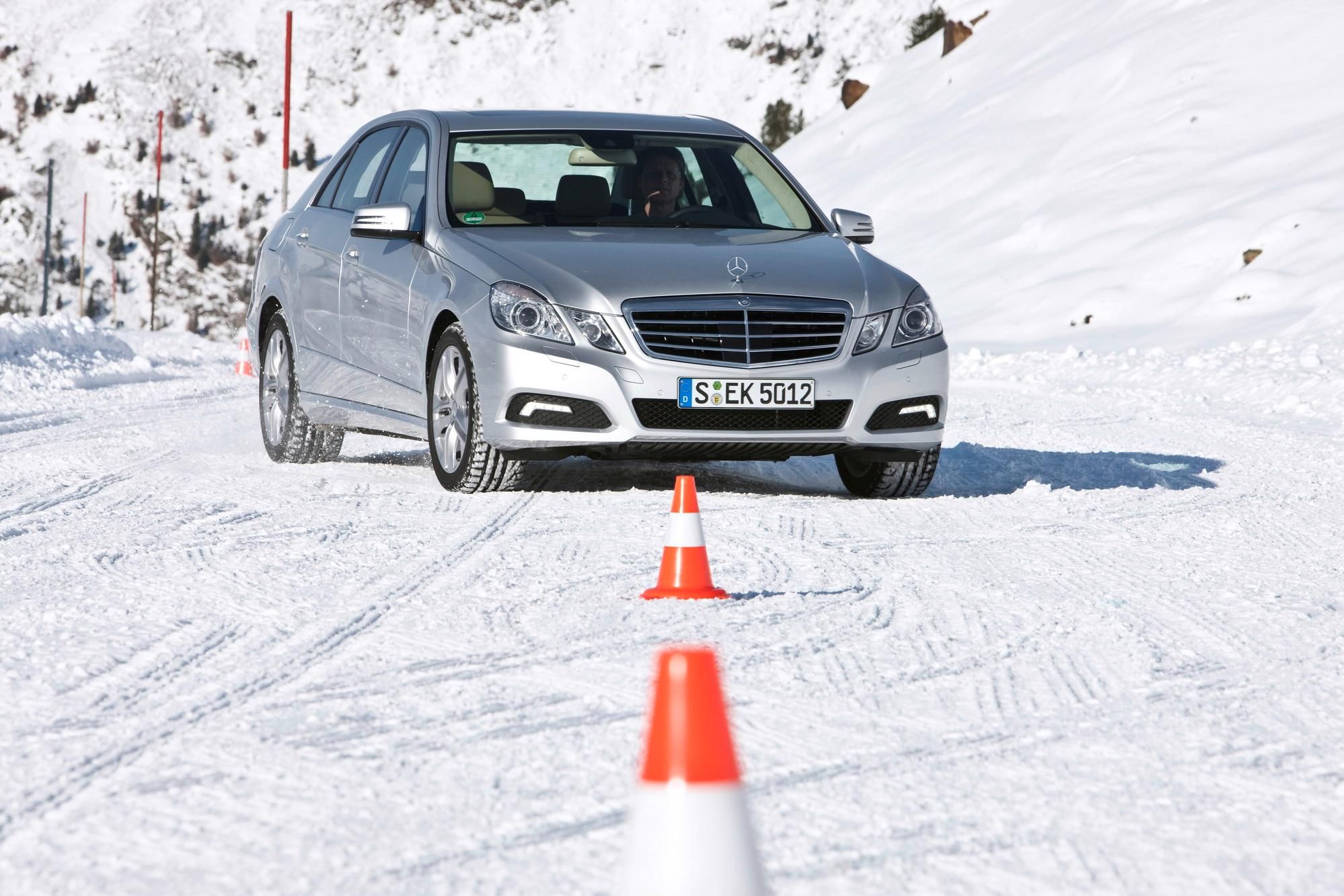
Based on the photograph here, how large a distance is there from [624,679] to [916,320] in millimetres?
3820

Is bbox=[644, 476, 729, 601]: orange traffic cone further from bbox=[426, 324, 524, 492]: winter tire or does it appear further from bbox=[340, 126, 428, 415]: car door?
bbox=[340, 126, 428, 415]: car door

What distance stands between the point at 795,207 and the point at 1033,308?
55.0 ft

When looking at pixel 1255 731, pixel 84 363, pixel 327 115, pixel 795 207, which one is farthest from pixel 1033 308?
pixel 327 115

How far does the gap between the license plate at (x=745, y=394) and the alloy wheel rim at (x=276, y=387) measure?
282 centimetres

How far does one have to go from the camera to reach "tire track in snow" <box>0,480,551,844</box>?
3.18m

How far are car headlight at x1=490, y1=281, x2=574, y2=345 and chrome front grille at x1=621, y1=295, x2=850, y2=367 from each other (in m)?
0.26

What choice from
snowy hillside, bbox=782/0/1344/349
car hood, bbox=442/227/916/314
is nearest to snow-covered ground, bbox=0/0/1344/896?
car hood, bbox=442/227/916/314

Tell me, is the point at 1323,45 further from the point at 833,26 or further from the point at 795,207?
the point at 833,26

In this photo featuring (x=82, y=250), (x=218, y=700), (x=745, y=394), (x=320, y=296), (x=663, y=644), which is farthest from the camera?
(x=82, y=250)

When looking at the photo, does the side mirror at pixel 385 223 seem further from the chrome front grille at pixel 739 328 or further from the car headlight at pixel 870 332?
the car headlight at pixel 870 332

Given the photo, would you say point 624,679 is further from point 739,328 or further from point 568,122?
point 568,122

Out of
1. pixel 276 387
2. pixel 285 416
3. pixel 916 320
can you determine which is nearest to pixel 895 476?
pixel 916 320

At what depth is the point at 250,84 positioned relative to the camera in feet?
295

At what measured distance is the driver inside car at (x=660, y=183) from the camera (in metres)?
8.33
